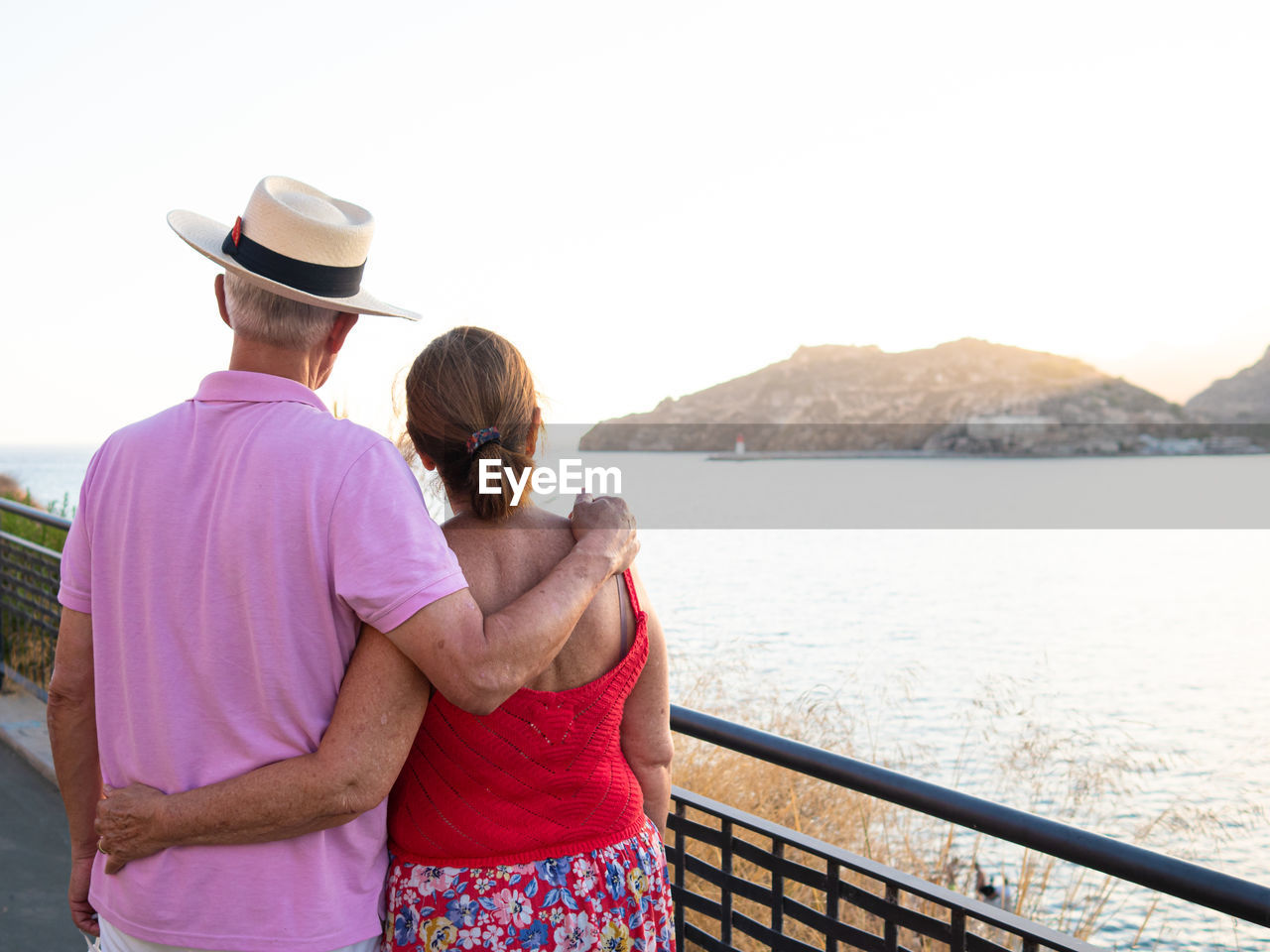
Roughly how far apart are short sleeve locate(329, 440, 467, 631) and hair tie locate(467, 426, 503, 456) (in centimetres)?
20

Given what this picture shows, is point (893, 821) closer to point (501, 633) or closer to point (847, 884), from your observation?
point (847, 884)

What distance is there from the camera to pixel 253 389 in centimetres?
147

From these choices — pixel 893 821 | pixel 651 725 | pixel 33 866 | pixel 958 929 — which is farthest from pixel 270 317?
pixel 893 821

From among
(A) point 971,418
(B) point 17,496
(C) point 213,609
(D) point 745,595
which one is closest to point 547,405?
(C) point 213,609

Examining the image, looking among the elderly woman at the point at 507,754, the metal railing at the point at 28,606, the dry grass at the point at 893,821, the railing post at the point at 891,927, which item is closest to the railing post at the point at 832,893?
the railing post at the point at 891,927

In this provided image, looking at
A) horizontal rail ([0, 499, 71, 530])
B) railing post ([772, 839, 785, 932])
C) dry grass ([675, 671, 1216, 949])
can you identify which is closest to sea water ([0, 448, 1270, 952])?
dry grass ([675, 671, 1216, 949])

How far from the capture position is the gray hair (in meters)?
1.52

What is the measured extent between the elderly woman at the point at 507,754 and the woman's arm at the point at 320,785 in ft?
0.45

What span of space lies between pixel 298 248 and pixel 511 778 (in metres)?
0.80

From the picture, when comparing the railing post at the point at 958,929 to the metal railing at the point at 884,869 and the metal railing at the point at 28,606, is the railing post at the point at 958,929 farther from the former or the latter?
the metal railing at the point at 28,606

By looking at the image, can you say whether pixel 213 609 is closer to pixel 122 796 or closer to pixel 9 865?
pixel 122 796

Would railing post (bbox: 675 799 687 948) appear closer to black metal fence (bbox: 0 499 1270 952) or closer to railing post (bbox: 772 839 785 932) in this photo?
black metal fence (bbox: 0 499 1270 952)

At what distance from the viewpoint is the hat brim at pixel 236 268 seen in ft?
4.90

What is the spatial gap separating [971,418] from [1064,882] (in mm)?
68825
